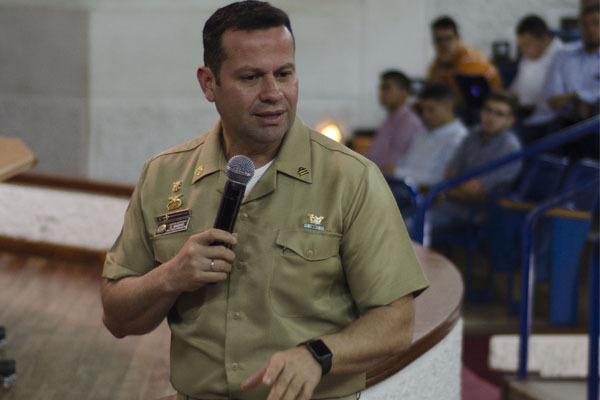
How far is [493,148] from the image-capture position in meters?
5.28

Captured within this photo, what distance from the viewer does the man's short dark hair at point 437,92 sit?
17.9 ft

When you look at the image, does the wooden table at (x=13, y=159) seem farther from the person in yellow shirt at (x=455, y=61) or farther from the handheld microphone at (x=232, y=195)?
the person in yellow shirt at (x=455, y=61)

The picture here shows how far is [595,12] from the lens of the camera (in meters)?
5.28

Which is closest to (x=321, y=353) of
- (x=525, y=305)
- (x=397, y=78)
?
(x=525, y=305)

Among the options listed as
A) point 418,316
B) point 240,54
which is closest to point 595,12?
point 418,316

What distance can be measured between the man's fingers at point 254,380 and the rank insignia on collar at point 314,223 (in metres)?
0.24

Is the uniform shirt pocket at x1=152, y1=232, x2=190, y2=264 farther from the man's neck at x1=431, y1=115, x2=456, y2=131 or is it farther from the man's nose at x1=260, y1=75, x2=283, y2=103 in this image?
the man's neck at x1=431, y1=115, x2=456, y2=131

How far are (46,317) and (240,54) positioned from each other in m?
2.38

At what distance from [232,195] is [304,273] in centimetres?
19

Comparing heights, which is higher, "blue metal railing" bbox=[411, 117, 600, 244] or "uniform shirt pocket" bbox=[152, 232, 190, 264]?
"uniform shirt pocket" bbox=[152, 232, 190, 264]

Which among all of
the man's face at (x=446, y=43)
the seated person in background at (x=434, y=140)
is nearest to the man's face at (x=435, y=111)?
the seated person in background at (x=434, y=140)

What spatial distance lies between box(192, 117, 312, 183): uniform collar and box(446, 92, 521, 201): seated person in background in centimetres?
350

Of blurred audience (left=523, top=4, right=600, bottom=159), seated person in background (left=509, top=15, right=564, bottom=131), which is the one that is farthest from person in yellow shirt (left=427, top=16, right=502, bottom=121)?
blurred audience (left=523, top=4, right=600, bottom=159)

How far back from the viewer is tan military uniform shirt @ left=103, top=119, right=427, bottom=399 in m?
1.73
